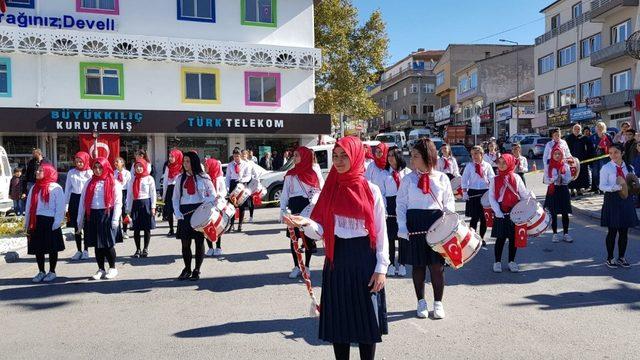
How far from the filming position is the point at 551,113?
39.4m

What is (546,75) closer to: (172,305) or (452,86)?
(452,86)

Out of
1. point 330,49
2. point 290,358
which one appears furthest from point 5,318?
point 330,49

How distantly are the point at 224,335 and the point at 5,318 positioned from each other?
2.74 metres

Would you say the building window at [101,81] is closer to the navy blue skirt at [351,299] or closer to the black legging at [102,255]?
the black legging at [102,255]

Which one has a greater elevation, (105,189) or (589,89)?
(589,89)

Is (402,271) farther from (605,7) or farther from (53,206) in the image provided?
(605,7)

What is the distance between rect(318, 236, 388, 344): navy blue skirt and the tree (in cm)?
2692

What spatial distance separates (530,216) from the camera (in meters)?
7.20

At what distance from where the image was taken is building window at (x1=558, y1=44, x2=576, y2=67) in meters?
37.7

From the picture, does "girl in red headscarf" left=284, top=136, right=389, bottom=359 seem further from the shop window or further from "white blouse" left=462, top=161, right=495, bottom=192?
the shop window

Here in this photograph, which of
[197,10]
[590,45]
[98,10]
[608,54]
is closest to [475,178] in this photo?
[197,10]

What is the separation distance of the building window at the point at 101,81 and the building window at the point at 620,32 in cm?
2825

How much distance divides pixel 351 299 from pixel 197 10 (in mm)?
21338

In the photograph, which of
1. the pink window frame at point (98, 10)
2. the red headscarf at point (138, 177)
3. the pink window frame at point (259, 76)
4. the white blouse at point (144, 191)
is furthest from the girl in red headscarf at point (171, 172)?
the pink window frame at point (98, 10)
